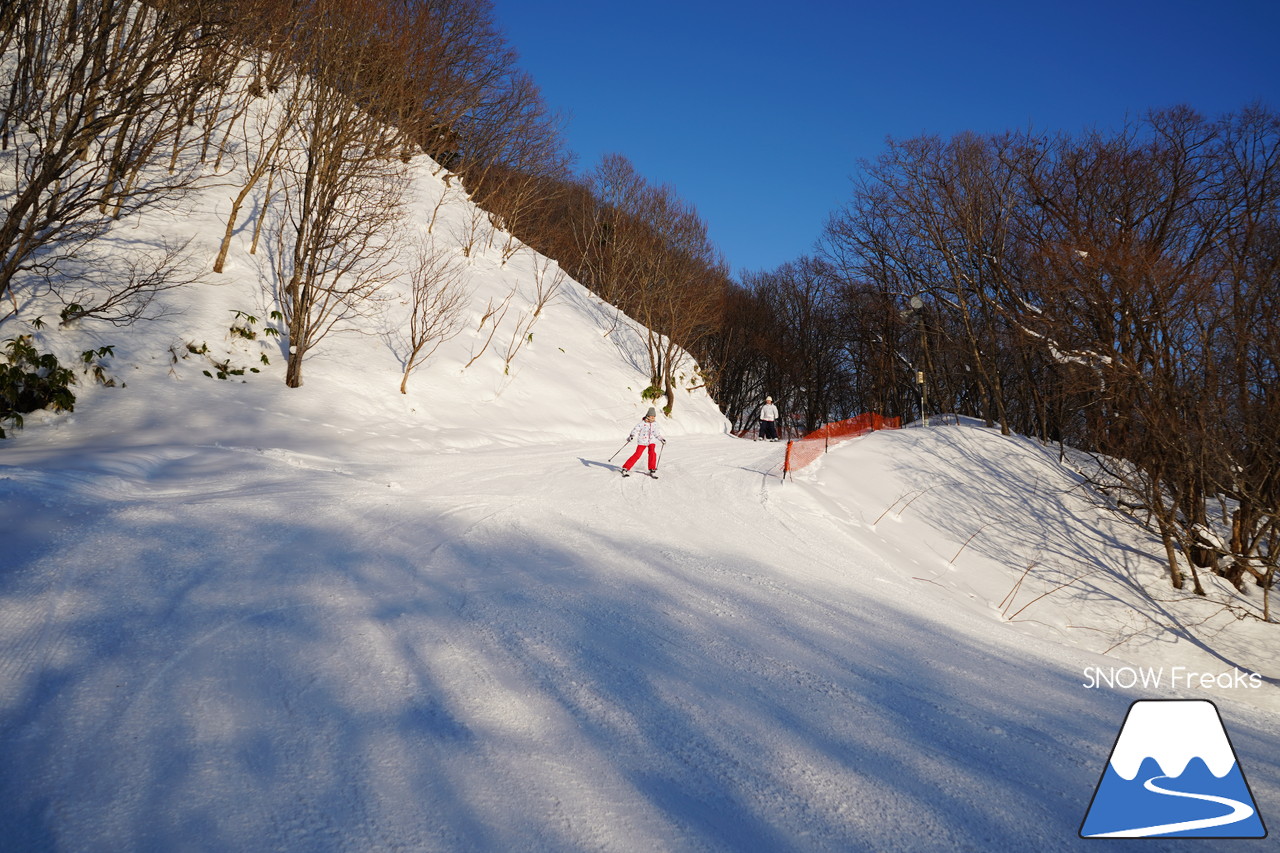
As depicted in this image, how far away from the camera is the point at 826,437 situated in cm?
1820

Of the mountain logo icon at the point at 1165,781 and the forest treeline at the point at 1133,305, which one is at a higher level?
the forest treeline at the point at 1133,305

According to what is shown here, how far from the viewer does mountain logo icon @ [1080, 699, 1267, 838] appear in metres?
3.31

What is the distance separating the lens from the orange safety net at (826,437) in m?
15.4

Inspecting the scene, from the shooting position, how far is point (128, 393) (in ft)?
41.7

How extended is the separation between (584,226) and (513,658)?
30379mm

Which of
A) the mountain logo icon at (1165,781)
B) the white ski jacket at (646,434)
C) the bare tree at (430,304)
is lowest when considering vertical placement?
the mountain logo icon at (1165,781)

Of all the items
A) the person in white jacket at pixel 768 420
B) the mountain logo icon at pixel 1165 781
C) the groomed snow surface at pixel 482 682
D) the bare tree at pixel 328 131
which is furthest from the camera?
the person in white jacket at pixel 768 420

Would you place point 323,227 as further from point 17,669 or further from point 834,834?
point 834,834

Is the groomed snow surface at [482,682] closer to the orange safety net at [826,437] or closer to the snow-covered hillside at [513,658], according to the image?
the snow-covered hillside at [513,658]

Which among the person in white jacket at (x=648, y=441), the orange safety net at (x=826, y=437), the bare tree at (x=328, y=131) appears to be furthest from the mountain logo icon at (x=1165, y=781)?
the bare tree at (x=328, y=131)

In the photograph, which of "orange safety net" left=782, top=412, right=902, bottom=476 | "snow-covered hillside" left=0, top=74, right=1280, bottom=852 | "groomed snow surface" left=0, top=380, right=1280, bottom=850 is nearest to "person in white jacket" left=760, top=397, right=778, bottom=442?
"orange safety net" left=782, top=412, right=902, bottom=476

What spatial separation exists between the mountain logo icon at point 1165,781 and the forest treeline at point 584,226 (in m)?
11.9

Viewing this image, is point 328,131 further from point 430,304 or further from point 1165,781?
point 1165,781

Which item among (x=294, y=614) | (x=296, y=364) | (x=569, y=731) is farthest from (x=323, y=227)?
(x=569, y=731)
